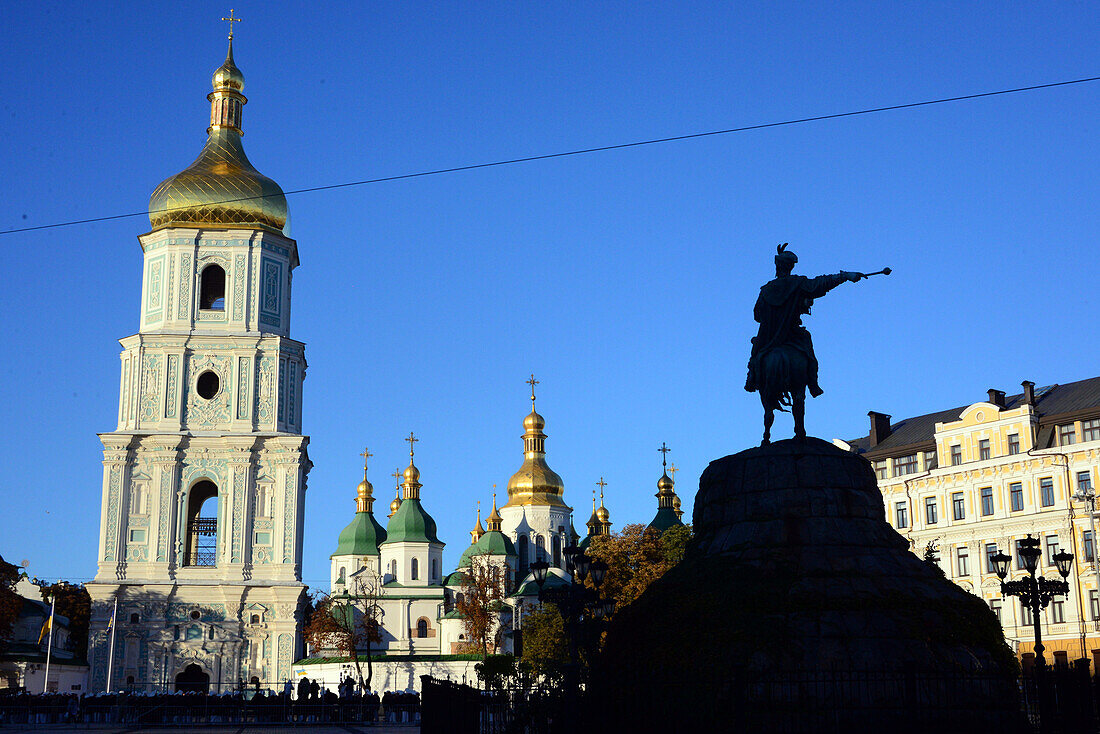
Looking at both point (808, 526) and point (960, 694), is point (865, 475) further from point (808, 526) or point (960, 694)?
point (960, 694)

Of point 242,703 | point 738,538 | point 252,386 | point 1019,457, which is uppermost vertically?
point 252,386

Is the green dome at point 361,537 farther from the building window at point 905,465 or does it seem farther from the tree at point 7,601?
the building window at point 905,465

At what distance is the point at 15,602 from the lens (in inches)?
2179

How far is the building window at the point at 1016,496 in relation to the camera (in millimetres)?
43119

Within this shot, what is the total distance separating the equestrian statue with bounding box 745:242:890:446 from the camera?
728 inches

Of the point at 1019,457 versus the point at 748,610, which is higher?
the point at 1019,457

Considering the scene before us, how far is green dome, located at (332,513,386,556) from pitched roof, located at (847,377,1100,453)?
44.0 meters

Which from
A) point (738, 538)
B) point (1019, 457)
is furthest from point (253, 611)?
point (738, 538)

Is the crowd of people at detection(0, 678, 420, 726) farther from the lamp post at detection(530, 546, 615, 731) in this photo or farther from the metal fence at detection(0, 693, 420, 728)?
the lamp post at detection(530, 546, 615, 731)

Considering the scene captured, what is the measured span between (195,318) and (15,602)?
15897mm

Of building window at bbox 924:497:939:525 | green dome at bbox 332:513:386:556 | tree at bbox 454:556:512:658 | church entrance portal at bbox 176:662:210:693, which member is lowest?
church entrance portal at bbox 176:662:210:693

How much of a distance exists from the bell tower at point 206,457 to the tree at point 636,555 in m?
11.7

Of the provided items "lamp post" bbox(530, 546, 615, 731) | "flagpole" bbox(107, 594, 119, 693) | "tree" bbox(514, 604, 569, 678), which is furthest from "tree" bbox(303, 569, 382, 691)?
"lamp post" bbox(530, 546, 615, 731)

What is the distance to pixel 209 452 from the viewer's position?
48.5m
